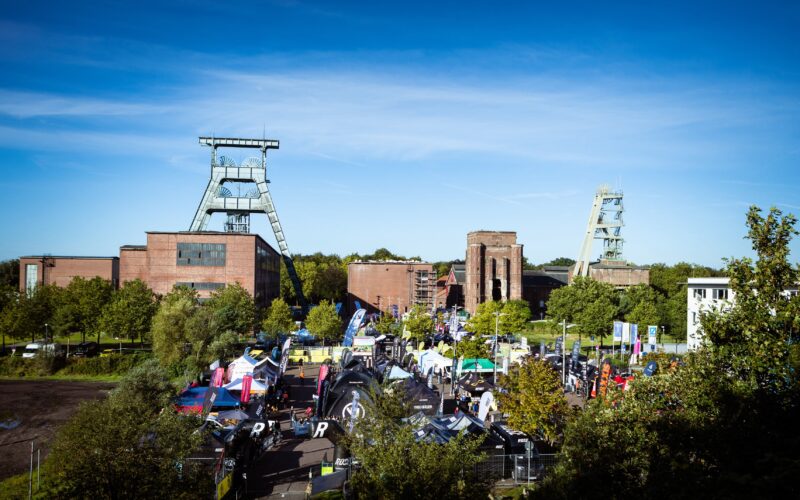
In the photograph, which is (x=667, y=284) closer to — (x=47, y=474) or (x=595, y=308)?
(x=595, y=308)

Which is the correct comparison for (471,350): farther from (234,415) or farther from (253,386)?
(234,415)

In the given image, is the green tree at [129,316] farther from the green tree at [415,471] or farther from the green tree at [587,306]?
the green tree at [415,471]

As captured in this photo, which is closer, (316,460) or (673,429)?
(673,429)

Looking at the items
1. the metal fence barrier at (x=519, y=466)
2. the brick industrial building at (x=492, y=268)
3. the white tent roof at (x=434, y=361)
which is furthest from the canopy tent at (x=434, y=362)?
the brick industrial building at (x=492, y=268)

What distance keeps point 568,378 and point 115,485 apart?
27.7 metres

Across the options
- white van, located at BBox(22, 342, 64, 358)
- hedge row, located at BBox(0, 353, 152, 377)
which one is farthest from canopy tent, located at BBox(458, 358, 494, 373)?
white van, located at BBox(22, 342, 64, 358)

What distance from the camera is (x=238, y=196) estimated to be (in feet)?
236

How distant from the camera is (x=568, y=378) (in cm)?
3459

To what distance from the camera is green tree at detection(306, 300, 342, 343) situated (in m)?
51.2

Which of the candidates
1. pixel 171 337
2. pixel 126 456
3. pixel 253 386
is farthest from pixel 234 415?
pixel 171 337

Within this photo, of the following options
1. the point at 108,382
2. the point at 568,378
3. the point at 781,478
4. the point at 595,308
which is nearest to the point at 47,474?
the point at 781,478

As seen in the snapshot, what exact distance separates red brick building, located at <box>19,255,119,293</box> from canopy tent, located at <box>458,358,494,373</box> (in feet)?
196

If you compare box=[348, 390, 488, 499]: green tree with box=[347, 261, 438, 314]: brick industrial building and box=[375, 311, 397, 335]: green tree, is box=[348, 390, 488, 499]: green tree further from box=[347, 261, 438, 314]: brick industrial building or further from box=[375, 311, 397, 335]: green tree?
box=[347, 261, 438, 314]: brick industrial building

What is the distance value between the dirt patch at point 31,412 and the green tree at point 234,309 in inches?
416
